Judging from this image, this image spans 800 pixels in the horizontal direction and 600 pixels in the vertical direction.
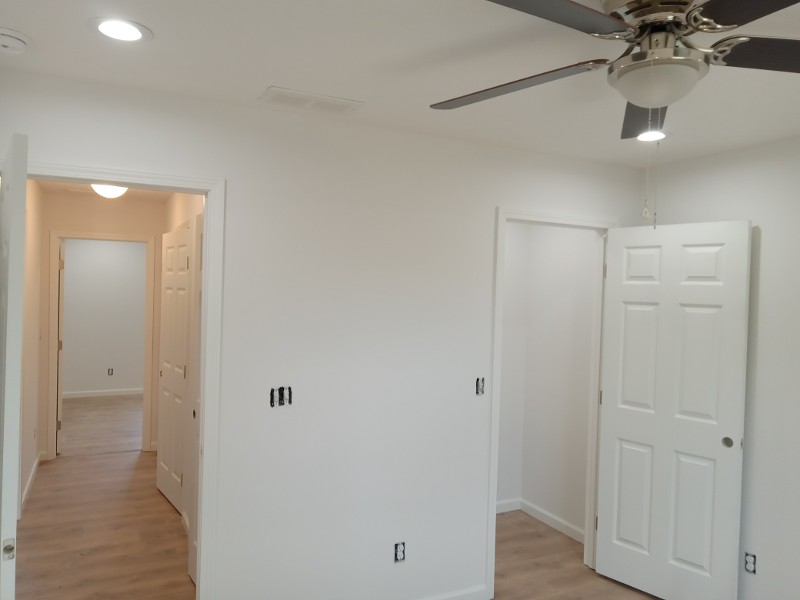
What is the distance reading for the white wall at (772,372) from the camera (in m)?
2.94

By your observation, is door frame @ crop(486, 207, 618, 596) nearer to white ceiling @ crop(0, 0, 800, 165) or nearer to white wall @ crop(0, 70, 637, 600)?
white wall @ crop(0, 70, 637, 600)

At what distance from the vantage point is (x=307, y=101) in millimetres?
2562

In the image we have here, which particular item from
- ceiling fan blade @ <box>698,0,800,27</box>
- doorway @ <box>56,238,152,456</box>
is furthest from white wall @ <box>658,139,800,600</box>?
doorway @ <box>56,238,152,456</box>

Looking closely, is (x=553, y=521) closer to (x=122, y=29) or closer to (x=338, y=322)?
(x=338, y=322)

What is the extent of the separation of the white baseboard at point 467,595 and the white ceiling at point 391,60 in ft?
8.19

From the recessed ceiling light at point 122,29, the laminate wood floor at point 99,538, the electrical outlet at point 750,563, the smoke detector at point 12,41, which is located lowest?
the laminate wood floor at point 99,538

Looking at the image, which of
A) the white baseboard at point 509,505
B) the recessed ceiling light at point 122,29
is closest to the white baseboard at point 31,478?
the white baseboard at point 509,505

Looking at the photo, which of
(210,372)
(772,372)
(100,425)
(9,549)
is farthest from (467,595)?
(100,425)

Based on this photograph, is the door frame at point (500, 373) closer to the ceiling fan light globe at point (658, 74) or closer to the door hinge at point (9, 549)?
the ceiling fan light globe at point (658, 74)

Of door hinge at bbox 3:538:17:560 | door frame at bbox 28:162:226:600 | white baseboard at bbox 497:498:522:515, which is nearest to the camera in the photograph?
door hinge at bbox 3:538:17:560

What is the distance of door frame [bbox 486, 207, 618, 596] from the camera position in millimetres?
3281

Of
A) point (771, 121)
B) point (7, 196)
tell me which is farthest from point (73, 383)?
point (771, 121)

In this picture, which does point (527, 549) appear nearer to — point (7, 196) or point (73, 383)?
point (7, 196)

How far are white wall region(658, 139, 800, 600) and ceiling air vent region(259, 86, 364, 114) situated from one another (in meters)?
2.22
